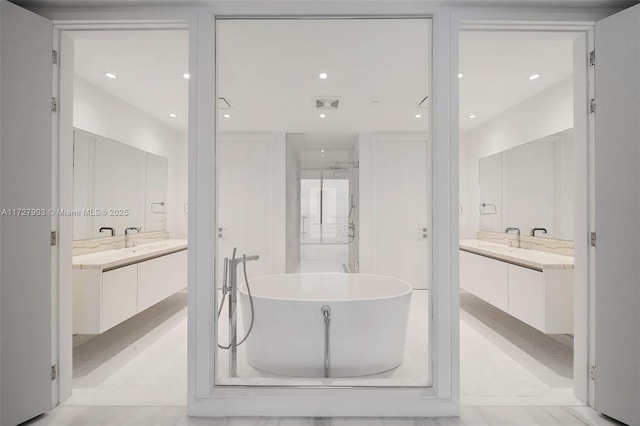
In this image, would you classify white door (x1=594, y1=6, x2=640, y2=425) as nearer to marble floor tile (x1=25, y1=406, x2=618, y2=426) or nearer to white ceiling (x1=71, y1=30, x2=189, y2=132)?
marble floor tile (x1=25, y1=406, x2=618, y2=426)

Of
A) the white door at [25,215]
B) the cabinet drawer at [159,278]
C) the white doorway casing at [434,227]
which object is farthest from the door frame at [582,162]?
the cabinet drawer at [159,278]

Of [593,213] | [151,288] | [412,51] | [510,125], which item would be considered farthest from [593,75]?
[151,288]

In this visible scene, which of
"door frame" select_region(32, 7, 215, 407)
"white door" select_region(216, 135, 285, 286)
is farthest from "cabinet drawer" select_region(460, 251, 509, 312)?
"door frame" select_region(32, 7, 215, 407)

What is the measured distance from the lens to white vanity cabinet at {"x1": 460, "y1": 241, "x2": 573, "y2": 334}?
218cm

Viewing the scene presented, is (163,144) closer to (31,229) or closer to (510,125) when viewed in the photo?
(31,229)

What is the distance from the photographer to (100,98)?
2.89 m

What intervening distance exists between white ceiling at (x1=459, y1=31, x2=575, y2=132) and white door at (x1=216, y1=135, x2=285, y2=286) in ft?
5.67

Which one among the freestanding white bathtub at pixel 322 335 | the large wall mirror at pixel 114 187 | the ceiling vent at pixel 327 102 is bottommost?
the freestanding white bathtub at pixel 322 335

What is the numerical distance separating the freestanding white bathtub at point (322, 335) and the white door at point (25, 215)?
109cm

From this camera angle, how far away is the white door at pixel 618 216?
1.58 m

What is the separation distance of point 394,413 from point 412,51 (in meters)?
2.28

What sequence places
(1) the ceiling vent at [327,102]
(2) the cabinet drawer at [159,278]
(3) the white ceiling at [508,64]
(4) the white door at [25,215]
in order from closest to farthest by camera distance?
(4) the white door at [25,215]
(3) the white ceiling at [508,64]
(2) the cabinet drawer at [159,278]
(1) the ceiling vent at [327,102]

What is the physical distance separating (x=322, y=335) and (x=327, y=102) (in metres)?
2.07

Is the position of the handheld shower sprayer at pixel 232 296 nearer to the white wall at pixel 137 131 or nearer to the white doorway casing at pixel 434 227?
the white doorway casing at pixel 434 227
